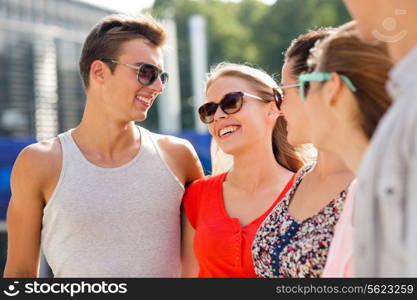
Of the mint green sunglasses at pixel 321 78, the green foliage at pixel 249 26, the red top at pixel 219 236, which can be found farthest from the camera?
the green foliage at pixel 249 26

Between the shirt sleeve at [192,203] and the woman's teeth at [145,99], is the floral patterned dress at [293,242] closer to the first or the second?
the shirt sleeve at [192,203]

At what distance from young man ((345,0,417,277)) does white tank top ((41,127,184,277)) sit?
63.7 inches

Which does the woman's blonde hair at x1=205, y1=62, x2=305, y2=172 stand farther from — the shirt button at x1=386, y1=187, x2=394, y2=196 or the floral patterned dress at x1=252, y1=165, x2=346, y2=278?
the shirt button at x1=386, y1=187, x2=394, y2=196

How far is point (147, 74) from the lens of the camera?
3.32m

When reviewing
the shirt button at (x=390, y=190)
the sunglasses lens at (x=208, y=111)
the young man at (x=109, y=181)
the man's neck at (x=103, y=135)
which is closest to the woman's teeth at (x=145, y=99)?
the young man at (x=109, y=181)

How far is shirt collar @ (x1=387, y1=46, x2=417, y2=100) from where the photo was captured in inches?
60.4

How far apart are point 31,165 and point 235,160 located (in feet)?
3.27

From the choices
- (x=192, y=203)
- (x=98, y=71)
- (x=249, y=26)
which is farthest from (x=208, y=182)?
(x=249, y=26)

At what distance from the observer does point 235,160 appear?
3.33 m

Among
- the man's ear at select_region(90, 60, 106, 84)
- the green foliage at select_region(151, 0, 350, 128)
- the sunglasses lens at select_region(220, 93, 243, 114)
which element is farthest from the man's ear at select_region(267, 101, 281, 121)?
the green foliage at select_region(151, 0, 350, 128)

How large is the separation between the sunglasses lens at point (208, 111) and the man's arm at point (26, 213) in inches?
32.2

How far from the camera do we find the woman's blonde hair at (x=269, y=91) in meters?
3.37

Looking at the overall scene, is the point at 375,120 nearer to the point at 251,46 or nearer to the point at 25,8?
the point at 25,8

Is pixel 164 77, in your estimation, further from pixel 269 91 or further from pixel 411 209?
pixel 411 209
